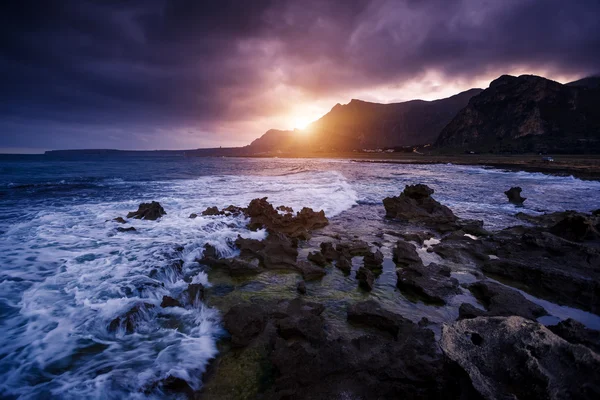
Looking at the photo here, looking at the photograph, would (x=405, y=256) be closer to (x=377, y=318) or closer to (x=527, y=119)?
(x=377, y=318)

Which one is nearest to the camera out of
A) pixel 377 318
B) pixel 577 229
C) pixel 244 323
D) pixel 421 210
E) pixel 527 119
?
pixel 244 323

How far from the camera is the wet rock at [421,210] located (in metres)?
14.4

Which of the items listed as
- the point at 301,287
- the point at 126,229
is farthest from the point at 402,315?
the point at 126,229

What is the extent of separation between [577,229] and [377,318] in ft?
36.4

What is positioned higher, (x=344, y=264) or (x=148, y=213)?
(x=148, y=213)

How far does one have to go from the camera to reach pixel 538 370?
2881 mm

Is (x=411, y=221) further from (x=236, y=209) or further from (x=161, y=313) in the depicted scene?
(x=161, y=313)

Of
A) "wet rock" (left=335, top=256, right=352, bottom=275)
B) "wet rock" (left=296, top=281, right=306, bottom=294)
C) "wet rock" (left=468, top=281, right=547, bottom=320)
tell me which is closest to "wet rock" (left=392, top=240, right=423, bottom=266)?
"wet rock" (left=335, top=256, right=352, bottom=275)

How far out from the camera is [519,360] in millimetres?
3111

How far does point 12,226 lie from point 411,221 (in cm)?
1973

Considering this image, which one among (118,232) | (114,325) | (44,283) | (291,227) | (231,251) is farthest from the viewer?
(291,227)

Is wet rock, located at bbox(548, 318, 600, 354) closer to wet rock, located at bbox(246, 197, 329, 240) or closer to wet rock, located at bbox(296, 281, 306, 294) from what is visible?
wet rock, located at bbox(296, 281, 306, 294)

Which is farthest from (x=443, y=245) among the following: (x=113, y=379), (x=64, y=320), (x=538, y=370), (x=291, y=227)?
(x=64, y=320)

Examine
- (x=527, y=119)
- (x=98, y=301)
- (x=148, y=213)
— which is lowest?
(x=98, y=301)
